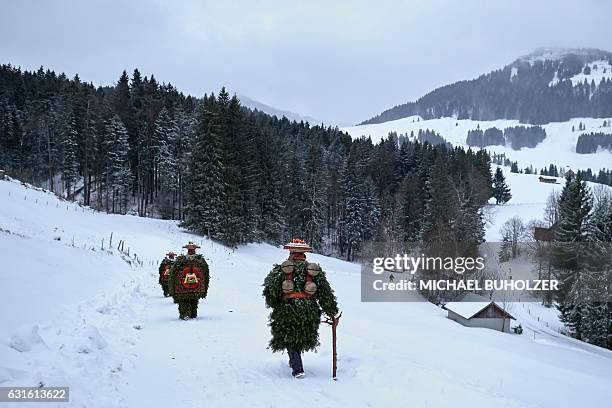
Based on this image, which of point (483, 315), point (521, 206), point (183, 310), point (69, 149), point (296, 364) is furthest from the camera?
point (521, 206)

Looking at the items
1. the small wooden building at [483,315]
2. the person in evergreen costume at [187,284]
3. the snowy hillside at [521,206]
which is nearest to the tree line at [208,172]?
the snowy hillside at [521,206]

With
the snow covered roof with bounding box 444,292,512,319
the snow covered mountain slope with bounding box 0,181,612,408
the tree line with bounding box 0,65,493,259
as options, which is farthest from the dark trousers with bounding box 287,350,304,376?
the tree line with bounding box 0,65,493,259

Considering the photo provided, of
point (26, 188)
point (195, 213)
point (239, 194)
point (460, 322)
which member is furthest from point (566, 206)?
point (26, 188)

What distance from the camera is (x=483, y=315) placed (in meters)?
36.9

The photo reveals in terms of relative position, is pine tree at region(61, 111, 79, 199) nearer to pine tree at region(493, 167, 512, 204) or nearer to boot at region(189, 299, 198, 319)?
boot at region(189, 299, 198, 319)

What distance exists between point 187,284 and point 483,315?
102 feet

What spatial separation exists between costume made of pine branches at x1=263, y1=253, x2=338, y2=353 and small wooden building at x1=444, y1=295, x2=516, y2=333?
103 feet

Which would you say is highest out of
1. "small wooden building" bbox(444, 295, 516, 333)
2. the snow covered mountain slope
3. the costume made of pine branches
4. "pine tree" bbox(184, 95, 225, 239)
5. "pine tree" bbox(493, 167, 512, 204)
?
"pine tree" bbox(493, 167, 512, 204)

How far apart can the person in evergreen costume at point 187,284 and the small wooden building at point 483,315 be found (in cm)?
2859

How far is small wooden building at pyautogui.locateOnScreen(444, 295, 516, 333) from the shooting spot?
1425 inches

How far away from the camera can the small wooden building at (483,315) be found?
3619cm

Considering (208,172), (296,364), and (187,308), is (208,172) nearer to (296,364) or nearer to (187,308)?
(187,308)

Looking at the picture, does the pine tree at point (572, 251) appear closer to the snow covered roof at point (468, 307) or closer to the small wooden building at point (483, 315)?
the small wooden building at point (483, 315)

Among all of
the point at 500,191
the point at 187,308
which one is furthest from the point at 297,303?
the point at 500,191
